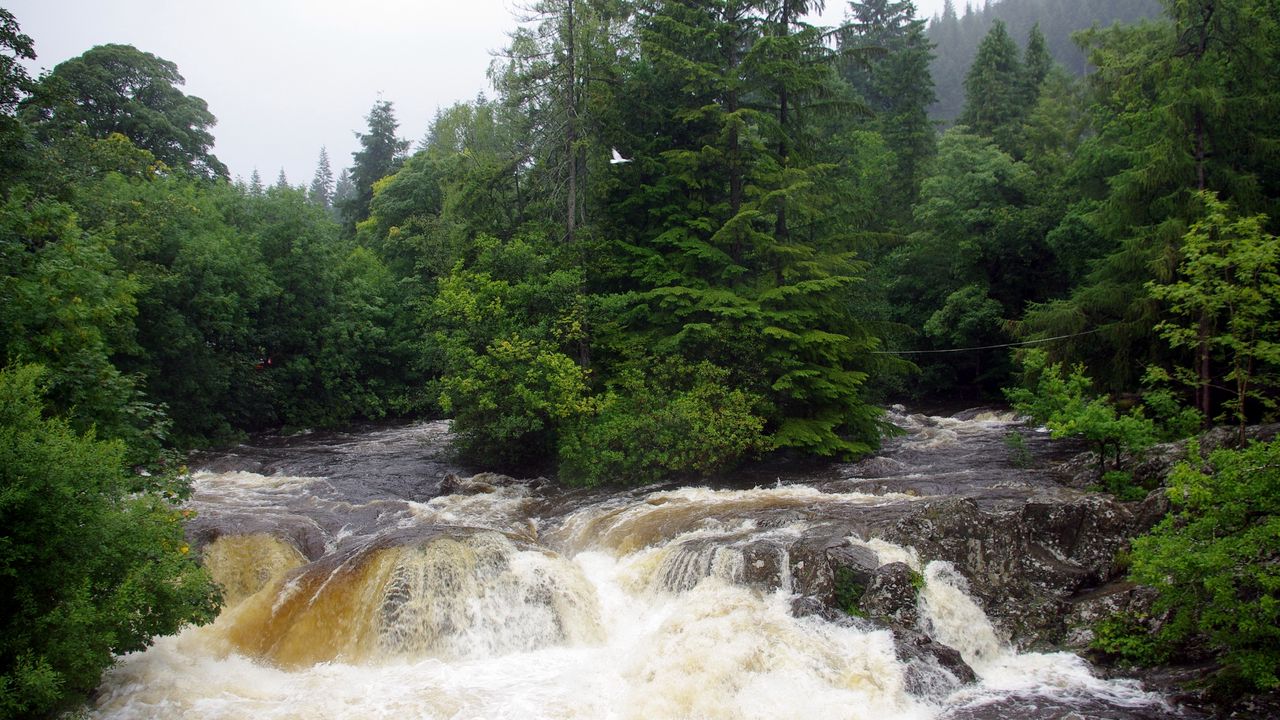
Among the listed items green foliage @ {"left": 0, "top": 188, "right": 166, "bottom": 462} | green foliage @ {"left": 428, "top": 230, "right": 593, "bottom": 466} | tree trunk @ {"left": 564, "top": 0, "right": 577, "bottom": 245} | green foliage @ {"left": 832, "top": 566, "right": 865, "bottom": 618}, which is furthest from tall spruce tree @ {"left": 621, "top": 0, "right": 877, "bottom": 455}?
green foliage @ {"left": 0, "top": 188, "right": 166, "bottom": 462}

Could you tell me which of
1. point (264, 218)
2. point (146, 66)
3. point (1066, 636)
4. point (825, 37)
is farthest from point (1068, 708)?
point (146, 66)

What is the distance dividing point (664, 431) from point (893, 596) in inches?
321

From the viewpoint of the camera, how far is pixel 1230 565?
7801 mm

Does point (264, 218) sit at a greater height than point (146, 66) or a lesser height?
lesser

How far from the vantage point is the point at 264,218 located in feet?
93.8

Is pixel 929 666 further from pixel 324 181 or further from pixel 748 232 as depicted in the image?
pixel 324 181

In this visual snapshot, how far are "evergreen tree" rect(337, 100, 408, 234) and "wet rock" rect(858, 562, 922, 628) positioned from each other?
51.7 metres

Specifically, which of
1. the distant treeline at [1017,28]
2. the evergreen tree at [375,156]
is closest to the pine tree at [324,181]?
the evergreen tree at [375,156]

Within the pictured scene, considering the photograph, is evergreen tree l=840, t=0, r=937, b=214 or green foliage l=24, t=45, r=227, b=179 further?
evergreen tree l=840, t=0, r=937, b=214

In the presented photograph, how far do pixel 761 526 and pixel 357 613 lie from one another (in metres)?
6.28

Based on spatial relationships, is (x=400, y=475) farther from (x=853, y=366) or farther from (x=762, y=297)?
(x=853, y=366)

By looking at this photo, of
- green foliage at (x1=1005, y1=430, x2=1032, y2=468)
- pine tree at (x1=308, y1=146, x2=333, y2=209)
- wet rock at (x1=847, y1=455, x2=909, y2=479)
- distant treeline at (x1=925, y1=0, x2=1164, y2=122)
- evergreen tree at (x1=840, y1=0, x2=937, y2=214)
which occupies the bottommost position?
wet rock at (x1=847, y1=455, x2=909, y2=479)

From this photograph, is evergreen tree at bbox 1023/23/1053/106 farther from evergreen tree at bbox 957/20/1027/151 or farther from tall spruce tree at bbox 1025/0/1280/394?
tall spruce tree at bbox 1025/0/1280/394

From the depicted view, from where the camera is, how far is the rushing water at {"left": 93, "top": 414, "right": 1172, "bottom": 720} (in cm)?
876
